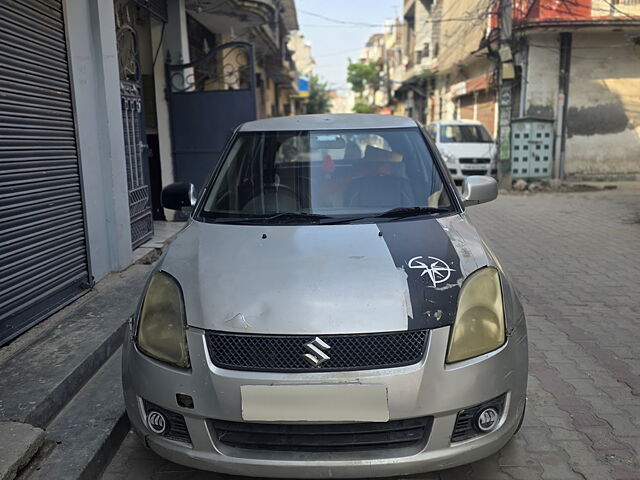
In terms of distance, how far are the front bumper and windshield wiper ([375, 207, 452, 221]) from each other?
1021mm

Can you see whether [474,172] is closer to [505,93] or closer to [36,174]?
[505,93]

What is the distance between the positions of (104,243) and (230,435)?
3729 millimetres

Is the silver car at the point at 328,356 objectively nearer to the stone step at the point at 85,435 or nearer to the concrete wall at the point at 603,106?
the stone step at the point at 85,435

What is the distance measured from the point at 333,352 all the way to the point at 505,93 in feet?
46.4

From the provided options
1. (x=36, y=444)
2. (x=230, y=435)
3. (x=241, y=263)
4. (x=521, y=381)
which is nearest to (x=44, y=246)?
(x=36, y=444)

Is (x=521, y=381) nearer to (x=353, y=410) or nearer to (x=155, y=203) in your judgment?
(x=353, y=410)

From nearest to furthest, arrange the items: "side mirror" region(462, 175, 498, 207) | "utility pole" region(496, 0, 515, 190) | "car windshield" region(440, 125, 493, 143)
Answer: "side mirror" region(462, 175, 498, 207) < "utility pole" region(496, 0, 515, 190) < "car windshield" region(440, 125, 493, 143)

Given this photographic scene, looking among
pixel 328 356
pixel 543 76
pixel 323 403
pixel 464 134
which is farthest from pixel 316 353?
pixel 543 76

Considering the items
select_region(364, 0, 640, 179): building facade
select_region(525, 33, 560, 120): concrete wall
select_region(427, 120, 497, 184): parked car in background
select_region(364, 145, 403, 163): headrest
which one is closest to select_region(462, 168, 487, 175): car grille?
select_region(427, 120, 497, 184): parked car in background

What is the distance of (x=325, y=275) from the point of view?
2.47m

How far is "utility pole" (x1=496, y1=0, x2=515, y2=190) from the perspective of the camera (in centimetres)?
1461

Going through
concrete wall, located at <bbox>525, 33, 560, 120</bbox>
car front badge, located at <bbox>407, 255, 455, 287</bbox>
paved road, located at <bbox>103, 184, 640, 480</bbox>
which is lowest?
paved road, located at <bbox>103, 184, 640, 480</bbox>

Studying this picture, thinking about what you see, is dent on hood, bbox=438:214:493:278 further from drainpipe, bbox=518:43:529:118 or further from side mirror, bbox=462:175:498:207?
drainpipe, bbox=518:43:529:118

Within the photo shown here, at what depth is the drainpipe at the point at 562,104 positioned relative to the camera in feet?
51.8
